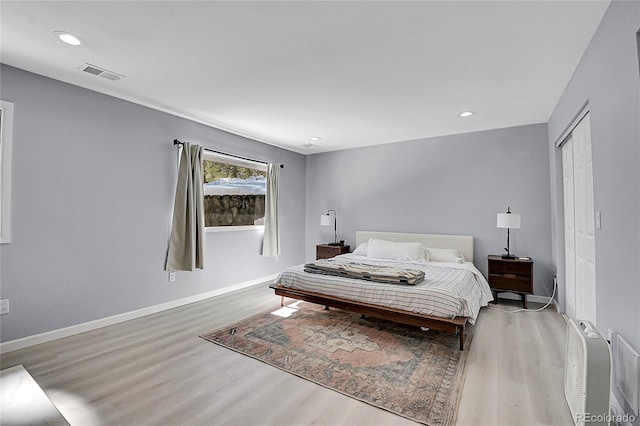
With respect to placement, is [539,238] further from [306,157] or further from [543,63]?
[306,157]

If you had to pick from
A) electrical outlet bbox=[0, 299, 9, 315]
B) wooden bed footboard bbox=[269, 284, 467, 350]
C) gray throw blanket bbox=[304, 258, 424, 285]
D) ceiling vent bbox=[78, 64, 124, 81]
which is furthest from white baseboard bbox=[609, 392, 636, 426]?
electrical outlet bbox=[0, 299, 9, 315]

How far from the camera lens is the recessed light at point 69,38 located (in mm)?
2187

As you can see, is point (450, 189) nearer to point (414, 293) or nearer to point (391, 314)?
point (414, 293)

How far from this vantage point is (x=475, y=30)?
2.13 metres

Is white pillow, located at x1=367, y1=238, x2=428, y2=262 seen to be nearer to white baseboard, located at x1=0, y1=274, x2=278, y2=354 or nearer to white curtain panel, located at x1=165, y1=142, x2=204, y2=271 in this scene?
white baseboard, located at x1=0, y1=274, x2=278, y2=354

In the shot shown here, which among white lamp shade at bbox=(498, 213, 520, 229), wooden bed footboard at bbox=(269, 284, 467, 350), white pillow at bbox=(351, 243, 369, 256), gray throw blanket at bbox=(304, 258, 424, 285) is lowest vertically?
wooden bed footboard at bbox=(269, 284, 467, 350)

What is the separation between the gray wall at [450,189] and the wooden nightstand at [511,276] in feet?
1.30

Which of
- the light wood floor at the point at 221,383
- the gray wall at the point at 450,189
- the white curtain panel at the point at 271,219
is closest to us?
the light wood floor at the point at 221,383

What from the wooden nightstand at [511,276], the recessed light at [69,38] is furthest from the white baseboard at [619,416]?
the recessed light at [69,38]

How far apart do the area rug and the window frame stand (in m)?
1.58

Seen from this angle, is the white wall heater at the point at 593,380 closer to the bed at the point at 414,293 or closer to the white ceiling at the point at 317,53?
the bed at the point at 414,293

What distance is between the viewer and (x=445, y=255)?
448cm

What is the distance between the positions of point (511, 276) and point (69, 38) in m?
5.21

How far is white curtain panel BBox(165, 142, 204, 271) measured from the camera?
391 cm
